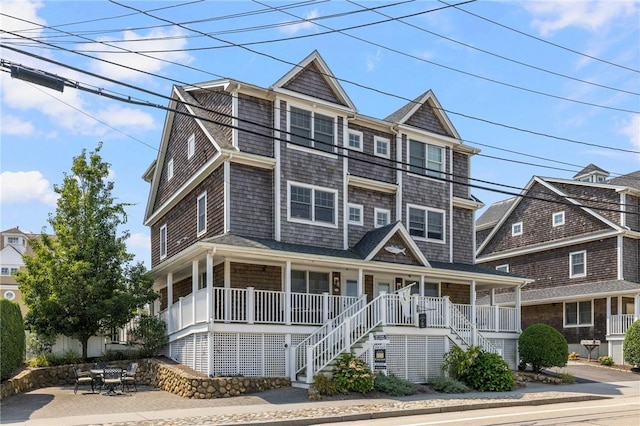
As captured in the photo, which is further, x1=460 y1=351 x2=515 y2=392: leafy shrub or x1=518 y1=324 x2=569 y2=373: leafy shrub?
x1=518 y1=324 x2=569 y2=373: leafy shrub

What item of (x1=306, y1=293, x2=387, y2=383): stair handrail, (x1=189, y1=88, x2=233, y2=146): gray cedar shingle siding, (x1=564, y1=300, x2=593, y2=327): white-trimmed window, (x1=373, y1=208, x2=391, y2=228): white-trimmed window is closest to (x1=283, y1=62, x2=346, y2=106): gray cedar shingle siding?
(x1=189, y1=88, x2=233, y2=146): gray cedar shingle siding

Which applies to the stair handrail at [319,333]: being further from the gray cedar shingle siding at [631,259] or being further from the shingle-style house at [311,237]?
the gray cedar shingle siding at [631,259]

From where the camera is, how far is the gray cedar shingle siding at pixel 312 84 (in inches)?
928

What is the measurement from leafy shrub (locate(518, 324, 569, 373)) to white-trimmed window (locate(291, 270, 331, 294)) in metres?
7.93

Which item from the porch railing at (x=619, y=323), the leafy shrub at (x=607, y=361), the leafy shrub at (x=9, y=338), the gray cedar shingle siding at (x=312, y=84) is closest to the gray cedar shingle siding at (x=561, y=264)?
the porch railing at (x=619, y=323)

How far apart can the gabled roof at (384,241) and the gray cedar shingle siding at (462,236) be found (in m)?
4.14

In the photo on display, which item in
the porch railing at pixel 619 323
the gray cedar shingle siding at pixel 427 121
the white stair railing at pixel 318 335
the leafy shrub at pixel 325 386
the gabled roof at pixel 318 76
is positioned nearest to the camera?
the leafy shrub at pixel 325 386

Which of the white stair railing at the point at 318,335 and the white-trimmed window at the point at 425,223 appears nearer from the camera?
the white stair railing at the point at 318,335

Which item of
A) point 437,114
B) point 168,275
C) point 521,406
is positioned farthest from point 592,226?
point 168,275

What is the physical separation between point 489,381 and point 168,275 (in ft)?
38.8

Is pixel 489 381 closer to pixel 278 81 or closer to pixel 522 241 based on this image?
pixel 278 81

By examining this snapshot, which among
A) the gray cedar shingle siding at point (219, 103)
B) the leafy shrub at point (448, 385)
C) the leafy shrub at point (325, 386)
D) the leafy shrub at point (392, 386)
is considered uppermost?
the gray cedar shingle siding at point (219, 103)

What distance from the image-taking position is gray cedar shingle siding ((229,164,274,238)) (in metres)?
22.0

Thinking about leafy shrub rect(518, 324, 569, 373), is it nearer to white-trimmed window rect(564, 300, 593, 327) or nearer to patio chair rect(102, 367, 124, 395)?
white-trimmed window rect(564, 300, 593, 327)
